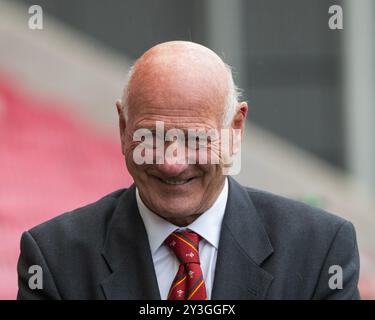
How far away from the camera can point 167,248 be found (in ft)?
12.5

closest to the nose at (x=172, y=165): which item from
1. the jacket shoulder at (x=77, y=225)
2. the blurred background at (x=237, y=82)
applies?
the jacket shoulder at (x=77, y=225)

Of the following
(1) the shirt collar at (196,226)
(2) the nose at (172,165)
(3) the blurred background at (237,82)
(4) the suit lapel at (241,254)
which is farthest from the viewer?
(3) the blurred background at (237,82)

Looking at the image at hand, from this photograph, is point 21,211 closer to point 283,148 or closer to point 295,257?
point 283,148

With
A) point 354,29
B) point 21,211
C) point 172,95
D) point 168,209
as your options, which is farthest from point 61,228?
point 354,29

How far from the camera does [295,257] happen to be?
374 centimetres

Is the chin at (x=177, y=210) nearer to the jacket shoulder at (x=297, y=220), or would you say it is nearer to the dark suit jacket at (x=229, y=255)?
the dark suit jacket at (x=229, y=255)

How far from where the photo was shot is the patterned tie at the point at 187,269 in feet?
12.0

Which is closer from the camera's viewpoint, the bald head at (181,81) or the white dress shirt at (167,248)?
the bald head at (181,81)

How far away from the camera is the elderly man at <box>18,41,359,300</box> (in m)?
3.60

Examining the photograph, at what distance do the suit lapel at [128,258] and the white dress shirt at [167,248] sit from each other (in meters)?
0.04

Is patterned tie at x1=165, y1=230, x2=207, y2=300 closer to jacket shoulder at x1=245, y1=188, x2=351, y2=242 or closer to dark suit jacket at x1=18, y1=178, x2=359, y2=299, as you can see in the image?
dark suit jacket at x1=18, y1=178, x2=359, y2=299

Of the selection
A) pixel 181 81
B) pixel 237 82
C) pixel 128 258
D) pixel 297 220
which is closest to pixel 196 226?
pixel 128 258

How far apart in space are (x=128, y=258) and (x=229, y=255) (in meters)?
0.38

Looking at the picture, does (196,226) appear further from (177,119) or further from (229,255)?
(177,119)
